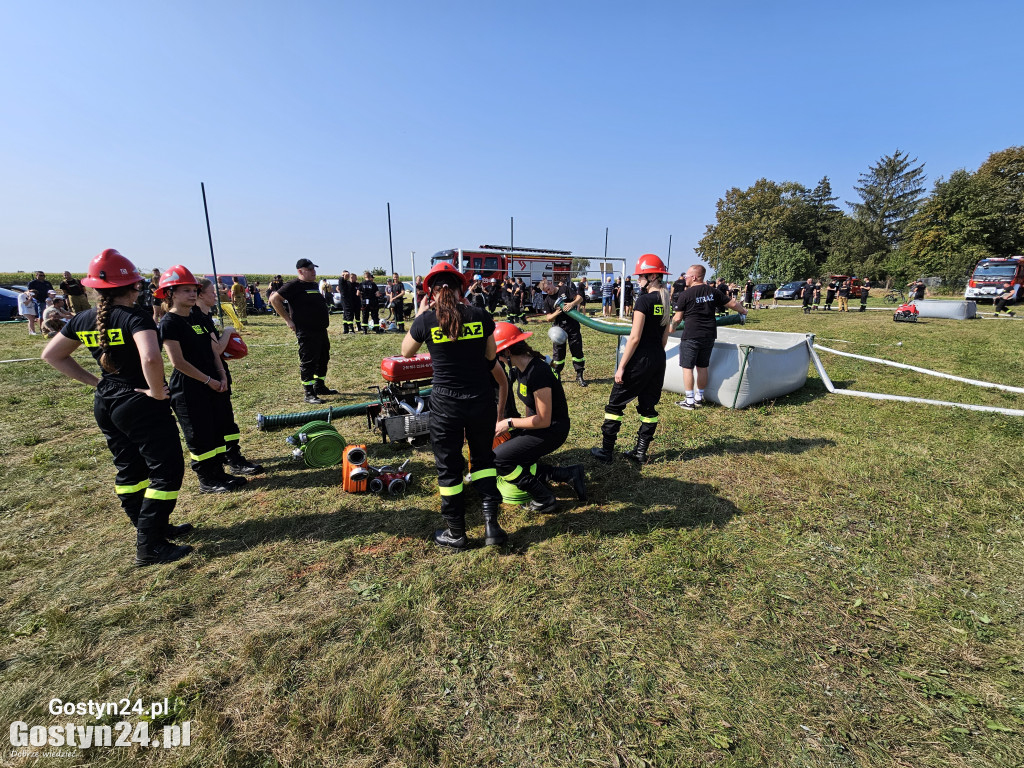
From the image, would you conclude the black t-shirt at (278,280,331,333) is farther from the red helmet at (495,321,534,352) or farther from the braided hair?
the red helmet at (495,321,534,352)

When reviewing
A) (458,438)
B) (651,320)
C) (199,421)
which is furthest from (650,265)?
(199,421)

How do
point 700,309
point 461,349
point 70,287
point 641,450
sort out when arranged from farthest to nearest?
point 70,287 < point 700,309 < point 641,450 < point 461,349

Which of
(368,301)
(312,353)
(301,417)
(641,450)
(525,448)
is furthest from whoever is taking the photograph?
(368,301)

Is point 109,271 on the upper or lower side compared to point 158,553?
upper

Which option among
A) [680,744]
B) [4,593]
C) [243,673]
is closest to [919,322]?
[680,744]

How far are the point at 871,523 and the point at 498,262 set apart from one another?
20.9 m

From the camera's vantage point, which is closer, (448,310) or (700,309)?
(448,310)

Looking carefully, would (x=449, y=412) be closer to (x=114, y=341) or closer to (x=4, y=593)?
(x=114, y=341)

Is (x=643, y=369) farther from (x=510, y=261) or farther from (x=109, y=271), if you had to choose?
(x=510, y=261)

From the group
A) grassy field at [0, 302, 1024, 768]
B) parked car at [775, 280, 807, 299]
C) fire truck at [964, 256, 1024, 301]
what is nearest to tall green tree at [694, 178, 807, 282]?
parked car at [775, 280, 807, 299]

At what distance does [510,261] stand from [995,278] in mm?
25716

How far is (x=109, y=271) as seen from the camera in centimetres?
273

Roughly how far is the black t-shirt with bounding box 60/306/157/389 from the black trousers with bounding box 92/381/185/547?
95 mm

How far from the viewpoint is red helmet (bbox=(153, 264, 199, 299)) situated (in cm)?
354
